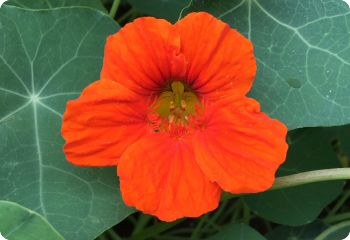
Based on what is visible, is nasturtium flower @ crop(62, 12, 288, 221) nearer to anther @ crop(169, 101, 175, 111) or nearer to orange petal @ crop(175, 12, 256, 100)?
orange petal @ crop(175, 12, 256, 100)

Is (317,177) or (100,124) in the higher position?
(100,124)

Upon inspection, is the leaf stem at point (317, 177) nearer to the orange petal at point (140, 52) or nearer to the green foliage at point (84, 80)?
the green foliage at point (84, 80)

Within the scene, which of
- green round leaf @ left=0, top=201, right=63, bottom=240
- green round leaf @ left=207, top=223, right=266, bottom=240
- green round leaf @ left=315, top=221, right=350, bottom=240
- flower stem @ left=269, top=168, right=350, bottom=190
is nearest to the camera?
green round leaf @ left=0, top=201, right=63, bottom=240

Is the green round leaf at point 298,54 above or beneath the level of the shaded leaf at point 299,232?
above

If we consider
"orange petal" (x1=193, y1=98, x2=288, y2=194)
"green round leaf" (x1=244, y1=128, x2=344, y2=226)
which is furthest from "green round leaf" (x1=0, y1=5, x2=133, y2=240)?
"green round leaf" (x1=244, y1=128, x2=344, y2=226)

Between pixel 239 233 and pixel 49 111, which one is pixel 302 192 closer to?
pixel 239 233

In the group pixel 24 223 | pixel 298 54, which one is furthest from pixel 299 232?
pixel 24 223

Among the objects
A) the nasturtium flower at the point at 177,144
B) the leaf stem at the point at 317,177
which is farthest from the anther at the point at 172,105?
the leaf stem at the point at 317,177
